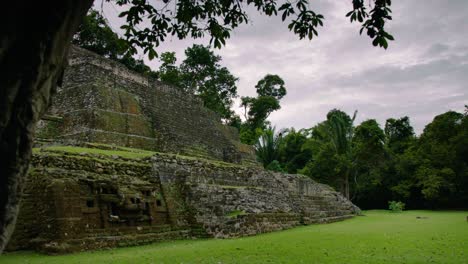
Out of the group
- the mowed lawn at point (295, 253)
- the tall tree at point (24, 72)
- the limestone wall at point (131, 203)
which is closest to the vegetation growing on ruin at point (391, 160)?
the limestone wall at point (131, 203)

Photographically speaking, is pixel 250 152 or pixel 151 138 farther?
pixel 250 152

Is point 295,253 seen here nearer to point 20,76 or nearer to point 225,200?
point 225,200

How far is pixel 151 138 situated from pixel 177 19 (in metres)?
9.72

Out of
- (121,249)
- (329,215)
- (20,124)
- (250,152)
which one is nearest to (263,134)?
(250,152)

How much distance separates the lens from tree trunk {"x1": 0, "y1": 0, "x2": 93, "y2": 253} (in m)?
2.00

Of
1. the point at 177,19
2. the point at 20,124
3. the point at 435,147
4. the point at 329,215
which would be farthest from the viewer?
the point at 435,147

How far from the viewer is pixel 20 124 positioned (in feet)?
6.87

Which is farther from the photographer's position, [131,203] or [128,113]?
[128,113]

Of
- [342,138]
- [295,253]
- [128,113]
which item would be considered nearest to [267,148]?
[342,138]

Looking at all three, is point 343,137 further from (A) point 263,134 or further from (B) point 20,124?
(B) point 20,124

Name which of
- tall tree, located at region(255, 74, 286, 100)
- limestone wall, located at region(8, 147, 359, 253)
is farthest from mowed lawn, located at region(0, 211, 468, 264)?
tall tree, located at region(255, 74, 286, 100)

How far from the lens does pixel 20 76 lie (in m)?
2.06

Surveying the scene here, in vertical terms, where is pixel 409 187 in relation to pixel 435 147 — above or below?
below

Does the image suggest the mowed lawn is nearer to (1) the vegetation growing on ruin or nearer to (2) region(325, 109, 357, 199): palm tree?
(1) the vegetation growing on ruin
